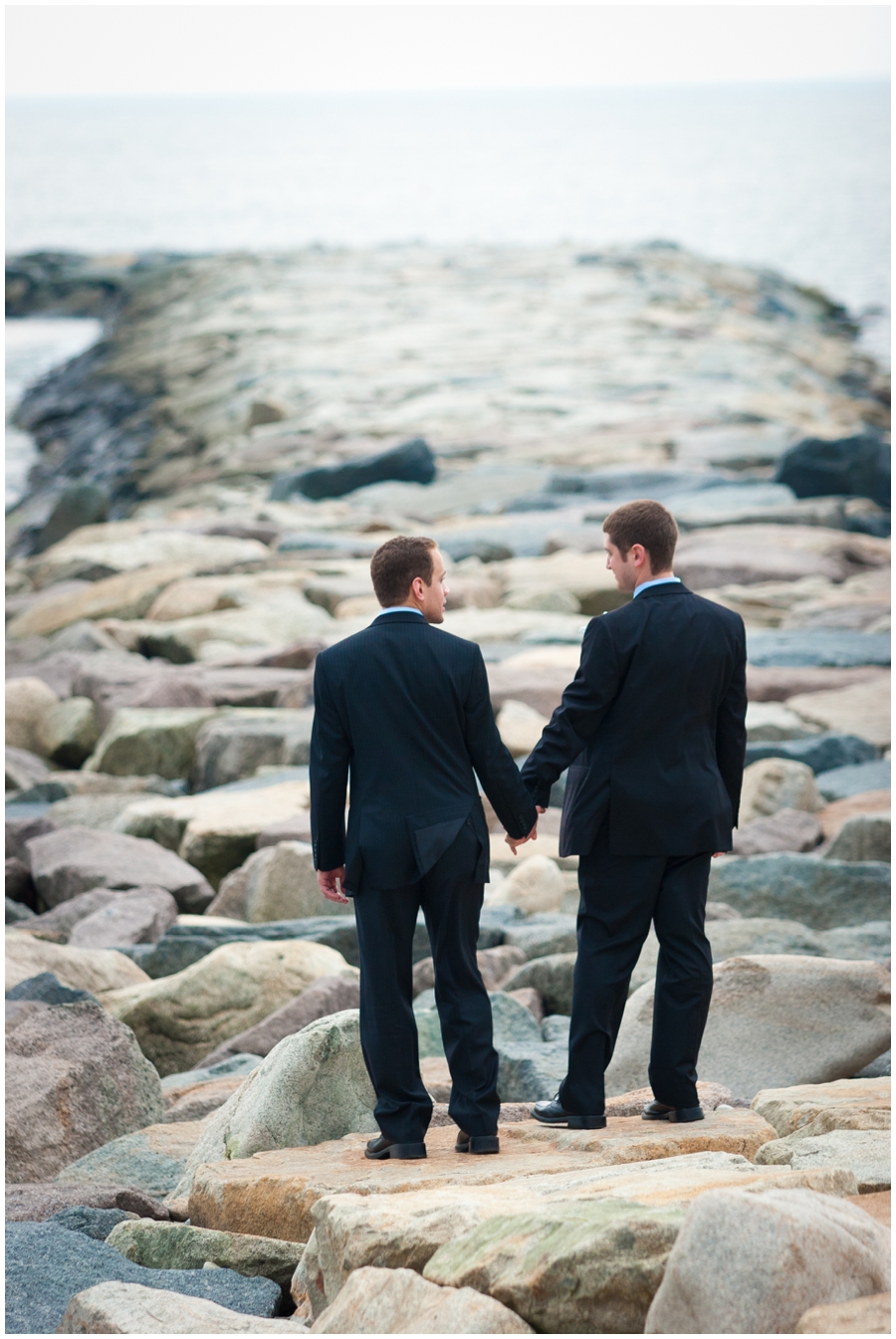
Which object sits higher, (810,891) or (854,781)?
(854,781)

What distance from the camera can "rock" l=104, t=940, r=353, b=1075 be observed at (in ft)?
17.6

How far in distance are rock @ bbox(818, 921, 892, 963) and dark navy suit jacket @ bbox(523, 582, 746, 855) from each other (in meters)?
2.08

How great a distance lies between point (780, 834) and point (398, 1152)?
13.1 ft

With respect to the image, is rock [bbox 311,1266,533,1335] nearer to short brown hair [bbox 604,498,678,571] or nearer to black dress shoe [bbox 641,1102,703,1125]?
black dress shoe [bbox 641,1102,703,1125]

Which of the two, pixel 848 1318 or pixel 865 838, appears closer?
pixel 848 1318

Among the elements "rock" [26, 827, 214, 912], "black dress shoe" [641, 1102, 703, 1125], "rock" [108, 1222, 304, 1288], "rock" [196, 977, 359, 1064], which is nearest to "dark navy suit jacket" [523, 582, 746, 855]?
"black dress shoe" [641, 1102, 703, 1125]

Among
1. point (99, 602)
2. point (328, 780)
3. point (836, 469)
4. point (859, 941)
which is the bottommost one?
point (859, 941)

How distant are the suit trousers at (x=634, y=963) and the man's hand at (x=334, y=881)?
57 centimetres

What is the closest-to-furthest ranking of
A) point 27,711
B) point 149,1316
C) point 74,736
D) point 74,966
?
point 149,1316
point 74,966
point 74,736
point 27,711

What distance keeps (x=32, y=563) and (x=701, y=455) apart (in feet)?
21.8

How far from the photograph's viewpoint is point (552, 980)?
17.9 feet

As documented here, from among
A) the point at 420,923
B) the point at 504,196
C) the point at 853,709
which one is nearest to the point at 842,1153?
the point at 420,923

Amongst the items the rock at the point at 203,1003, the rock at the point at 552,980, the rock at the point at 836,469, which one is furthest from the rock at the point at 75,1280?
the rock at the point at 836,469

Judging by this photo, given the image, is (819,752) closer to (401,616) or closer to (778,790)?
(778,790)
